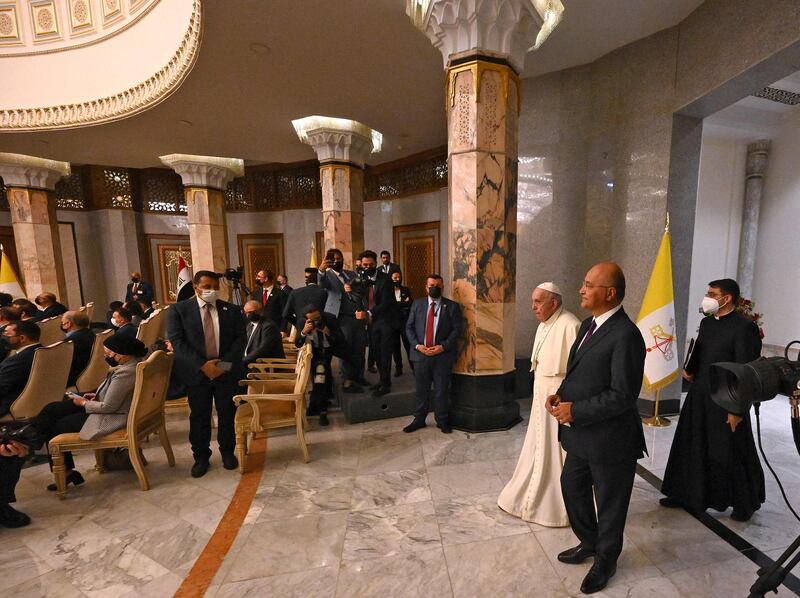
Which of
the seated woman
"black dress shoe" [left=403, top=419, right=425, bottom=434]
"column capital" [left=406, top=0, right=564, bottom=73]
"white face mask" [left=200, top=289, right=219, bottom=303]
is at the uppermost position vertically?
"column capital" [left=406, top=0, right=564, bottom=73]

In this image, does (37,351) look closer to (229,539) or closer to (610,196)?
(229,539)

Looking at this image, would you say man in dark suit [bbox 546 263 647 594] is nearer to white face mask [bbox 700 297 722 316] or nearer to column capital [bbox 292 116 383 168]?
white face mask [bbox 700 297 722 316]

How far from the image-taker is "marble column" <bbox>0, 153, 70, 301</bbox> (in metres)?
8.79

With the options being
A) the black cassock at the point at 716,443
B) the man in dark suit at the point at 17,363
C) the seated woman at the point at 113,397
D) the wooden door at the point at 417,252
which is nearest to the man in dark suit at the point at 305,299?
the seated woman at the point at 113,397

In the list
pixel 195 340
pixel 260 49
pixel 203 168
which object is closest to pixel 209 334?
pixel 195 340

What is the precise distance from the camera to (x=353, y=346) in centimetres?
439

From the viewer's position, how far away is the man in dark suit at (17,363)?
9.84 feet

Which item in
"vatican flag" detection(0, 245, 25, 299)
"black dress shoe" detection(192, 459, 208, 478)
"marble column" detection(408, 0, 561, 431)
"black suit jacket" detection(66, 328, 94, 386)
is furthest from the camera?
A: "vatican flag" detection(0, 245, 25, 299)

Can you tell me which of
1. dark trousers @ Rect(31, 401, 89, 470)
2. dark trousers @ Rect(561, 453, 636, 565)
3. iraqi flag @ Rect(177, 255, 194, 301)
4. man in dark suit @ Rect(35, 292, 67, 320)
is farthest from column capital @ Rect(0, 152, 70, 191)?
dark trousers @ Rect(561, 453, 636, 565)

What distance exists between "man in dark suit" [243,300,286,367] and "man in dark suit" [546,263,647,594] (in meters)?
3.16

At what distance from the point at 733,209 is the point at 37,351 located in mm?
9743

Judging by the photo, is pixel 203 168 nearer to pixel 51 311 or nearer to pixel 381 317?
pixel 51 311

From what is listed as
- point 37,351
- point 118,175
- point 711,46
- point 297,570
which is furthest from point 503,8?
point 118,175

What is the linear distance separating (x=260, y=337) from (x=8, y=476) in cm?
211
